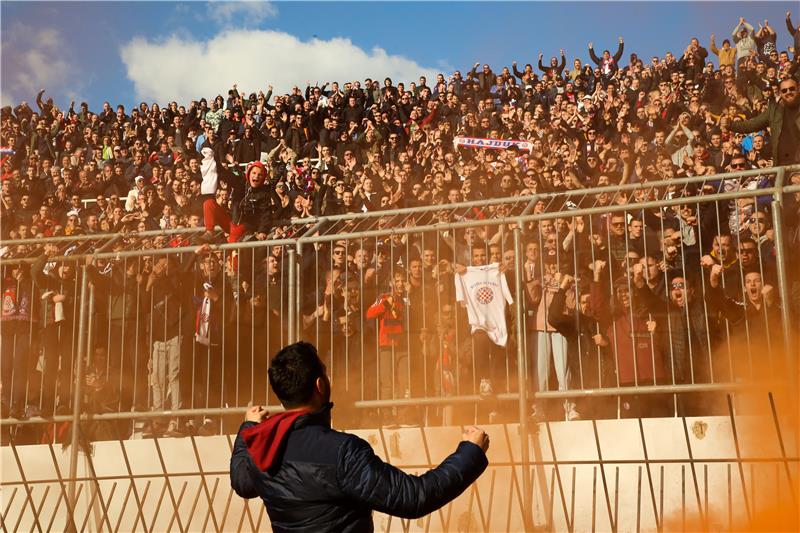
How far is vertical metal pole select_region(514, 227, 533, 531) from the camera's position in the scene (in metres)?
7.22

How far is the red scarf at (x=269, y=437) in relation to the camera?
→ 3859 millimetres

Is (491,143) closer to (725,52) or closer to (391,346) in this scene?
(725,52)

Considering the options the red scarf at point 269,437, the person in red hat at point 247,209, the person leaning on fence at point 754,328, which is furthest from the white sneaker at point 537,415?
the red scarf at point 269,437

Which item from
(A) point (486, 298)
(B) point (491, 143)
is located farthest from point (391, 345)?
(B) point (491, 143)

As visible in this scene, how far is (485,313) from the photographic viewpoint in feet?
26.0

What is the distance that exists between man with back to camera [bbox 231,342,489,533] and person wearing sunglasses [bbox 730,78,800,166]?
7281 millimetres

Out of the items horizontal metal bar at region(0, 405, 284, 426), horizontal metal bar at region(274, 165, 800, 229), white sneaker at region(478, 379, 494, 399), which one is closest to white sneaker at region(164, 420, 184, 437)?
horizontal metal bar at region(0, 405, 284, 426)

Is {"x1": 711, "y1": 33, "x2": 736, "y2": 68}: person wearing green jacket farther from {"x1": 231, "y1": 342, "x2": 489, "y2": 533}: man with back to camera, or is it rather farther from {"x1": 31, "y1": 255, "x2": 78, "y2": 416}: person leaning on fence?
{"x1": 231, "y1": 342, "x2": 489, "y2": 533}: man with back to camera

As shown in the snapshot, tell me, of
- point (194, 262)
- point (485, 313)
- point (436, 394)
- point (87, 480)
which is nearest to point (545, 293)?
point (485, 313)

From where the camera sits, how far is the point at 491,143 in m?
15.6

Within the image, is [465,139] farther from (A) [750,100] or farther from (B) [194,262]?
(B) [194,262]

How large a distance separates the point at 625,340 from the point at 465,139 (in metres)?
8.23

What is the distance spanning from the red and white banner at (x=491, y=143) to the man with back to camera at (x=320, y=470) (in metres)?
11.6

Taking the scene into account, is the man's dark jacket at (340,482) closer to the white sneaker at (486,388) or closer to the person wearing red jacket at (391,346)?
the white sneaker at (486,388)
